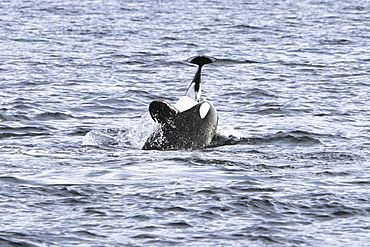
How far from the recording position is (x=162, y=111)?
14125mm

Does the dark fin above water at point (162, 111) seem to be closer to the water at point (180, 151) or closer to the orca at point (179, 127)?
the orca at point (179, 127)

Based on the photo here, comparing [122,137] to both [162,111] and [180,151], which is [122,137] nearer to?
[162,111]

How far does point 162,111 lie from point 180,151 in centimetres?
84

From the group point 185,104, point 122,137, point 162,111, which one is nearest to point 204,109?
point 185,104

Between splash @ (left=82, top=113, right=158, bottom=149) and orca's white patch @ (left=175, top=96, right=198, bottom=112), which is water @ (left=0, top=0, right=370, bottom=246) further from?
orca's white patch @ (left=175, top=96, right=198, bottom=112)

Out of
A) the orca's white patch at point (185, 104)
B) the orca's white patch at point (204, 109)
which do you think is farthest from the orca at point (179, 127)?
the orca's white patch at point (185, 104)

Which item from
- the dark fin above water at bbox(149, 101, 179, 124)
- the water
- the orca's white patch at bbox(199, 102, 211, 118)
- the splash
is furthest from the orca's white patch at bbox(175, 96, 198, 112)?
the dark fin above water at bbox(149, 101, 179, 124)

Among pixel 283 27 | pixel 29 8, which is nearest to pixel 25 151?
pixel 283 27

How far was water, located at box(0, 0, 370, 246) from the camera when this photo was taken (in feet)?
31.9

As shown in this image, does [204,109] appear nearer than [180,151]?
No

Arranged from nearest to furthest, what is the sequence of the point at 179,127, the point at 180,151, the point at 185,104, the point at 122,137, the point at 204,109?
the point at 180,151, the point at 179,127, the point at 204,109, the point at 185,104, the point at 122,137

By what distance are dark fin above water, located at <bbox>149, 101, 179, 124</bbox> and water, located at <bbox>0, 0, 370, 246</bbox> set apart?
73 cm

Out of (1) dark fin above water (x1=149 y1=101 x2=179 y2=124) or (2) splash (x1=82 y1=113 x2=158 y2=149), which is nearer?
(1) dark fin above water (x1=149 y1=101 x2=179 y2=124)

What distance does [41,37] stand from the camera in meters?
32.8
